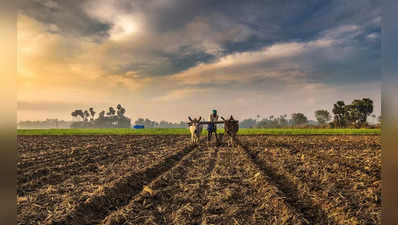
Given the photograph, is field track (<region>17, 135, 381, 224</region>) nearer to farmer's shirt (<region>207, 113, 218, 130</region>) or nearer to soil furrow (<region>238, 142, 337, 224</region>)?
soil furrow (<region>238, 142, 337, 224</region>)

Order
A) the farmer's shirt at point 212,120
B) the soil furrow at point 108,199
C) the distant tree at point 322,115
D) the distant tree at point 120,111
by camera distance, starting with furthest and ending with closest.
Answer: the distant tree at point 120,111 → the distant tree at point 322,115 → the farmer's shirt at point 212,120 → the soil furrow at point 108,199

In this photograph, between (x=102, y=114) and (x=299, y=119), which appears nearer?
(x=299, y=119)

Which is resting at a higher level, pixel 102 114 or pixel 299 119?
pixel 102 114

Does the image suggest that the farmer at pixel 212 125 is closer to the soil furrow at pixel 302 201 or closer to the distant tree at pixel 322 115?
the soil furrow at pixel 302 201

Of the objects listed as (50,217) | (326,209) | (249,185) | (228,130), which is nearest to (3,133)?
(50,217)

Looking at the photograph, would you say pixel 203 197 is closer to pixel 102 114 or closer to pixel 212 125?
pixel 212 125

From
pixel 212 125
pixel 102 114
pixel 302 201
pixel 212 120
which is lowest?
pixel 302 201

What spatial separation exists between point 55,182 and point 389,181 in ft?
32.5

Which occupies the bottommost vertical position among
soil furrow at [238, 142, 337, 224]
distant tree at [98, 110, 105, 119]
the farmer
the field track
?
soil furrow at [238, 142, 337, 224]

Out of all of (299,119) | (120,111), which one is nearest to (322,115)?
(299,119)

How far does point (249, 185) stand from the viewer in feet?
24.7

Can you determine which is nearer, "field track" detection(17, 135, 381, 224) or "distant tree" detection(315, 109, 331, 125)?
"field track" detection(17, 135, 381, 224)

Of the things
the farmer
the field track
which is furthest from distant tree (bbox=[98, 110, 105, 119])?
the field track

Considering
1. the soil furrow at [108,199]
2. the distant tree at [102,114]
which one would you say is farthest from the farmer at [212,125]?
the distant tree at [102,114]
